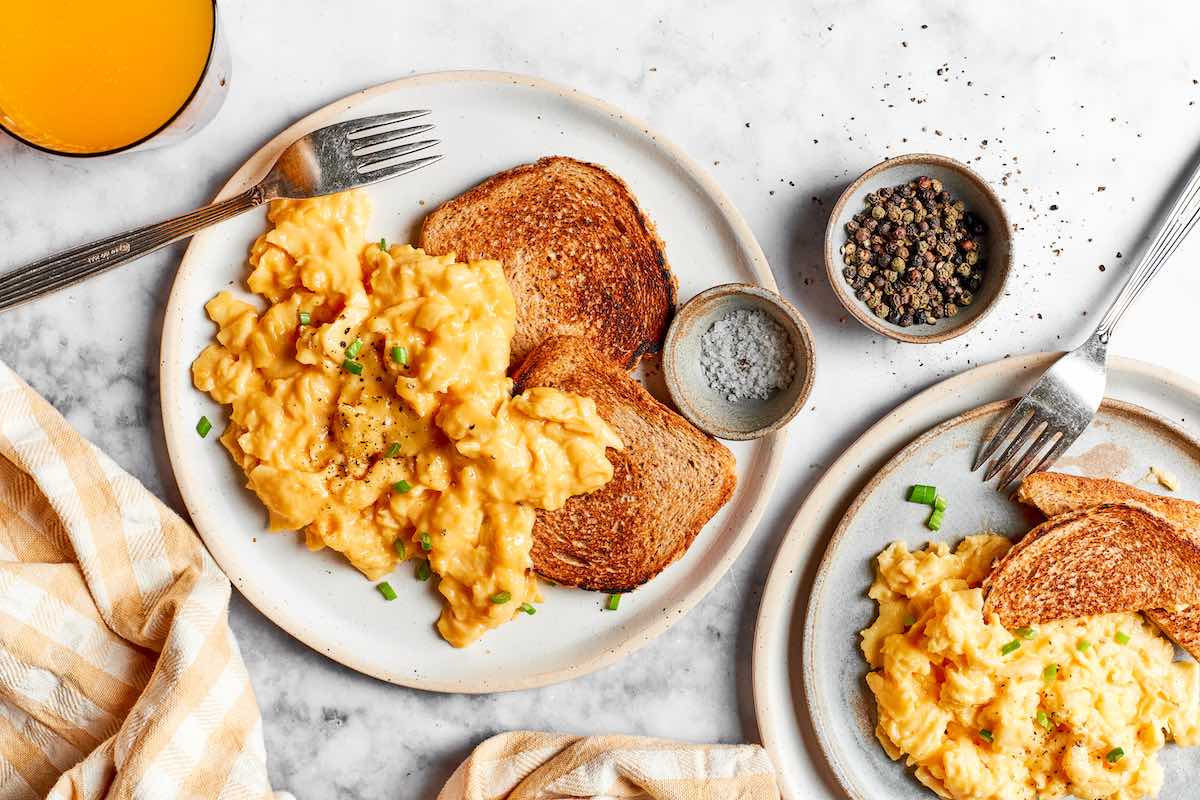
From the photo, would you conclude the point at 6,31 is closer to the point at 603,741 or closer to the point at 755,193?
the point at 755,193

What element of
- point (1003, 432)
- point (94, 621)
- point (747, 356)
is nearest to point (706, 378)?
point (747, 356)

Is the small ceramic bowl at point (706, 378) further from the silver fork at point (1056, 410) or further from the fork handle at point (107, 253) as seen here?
the fork handle at point (107, 253)

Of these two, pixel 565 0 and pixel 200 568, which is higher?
pixel 565 0

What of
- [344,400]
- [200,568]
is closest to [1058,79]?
[344,400]

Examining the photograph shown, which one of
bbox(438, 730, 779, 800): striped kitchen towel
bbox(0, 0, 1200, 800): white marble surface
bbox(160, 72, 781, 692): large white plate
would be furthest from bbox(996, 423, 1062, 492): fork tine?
bbox(438, 730, 779, 800): striped kitchen towel

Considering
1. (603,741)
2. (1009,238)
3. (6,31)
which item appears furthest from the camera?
(603,741)

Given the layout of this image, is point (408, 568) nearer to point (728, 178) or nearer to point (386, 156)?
point (386, 156)

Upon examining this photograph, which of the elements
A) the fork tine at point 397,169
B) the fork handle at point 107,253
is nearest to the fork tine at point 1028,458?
the fork tine at point 397,169
